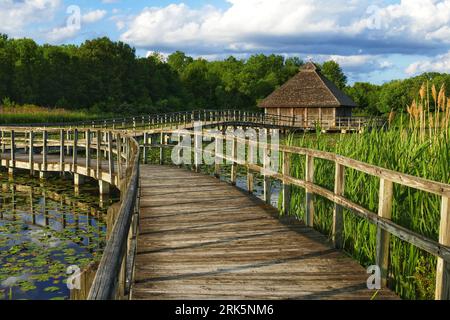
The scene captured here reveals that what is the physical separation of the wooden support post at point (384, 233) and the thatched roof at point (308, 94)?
43079 mm

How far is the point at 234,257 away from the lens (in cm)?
560

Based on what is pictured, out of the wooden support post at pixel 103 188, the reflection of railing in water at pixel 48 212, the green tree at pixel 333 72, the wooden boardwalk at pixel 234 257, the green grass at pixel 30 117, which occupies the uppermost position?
the green tree at pixel 333 72

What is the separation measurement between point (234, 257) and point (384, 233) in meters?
1.64

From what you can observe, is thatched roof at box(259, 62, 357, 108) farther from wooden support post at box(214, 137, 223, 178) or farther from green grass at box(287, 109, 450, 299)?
green grass at box(287, 109, 450, 299)

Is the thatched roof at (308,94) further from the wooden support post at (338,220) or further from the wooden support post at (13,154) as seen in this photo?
the wooden support post at (338,220)

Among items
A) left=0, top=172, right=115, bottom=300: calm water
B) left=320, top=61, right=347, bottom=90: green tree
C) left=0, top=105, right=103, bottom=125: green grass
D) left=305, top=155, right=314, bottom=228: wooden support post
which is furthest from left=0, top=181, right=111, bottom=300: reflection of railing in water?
left=320, top=61, right=347, bottom=90: green tree

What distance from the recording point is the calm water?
7.10 meters

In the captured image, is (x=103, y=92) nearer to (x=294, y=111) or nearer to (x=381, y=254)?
(x=294, y=111)

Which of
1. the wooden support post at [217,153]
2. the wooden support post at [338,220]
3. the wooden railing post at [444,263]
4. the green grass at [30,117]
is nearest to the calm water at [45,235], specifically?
the wooden support post at [217,153]

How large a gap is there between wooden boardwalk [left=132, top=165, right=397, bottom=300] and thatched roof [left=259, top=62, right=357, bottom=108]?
1604 inches

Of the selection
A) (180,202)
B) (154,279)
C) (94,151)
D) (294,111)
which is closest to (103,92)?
→ (294,111)

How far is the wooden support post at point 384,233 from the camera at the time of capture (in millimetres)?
4824

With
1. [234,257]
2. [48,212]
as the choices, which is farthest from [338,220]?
[48,212]
